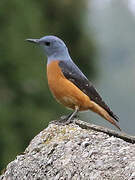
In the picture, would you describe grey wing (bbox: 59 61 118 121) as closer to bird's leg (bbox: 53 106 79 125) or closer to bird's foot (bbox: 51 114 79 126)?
bird's leg (bbox: 53 106 79 125)

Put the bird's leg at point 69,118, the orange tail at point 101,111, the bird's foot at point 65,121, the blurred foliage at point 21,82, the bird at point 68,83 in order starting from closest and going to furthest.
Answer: the bird's foot at point 65,121 → the bird's leg at point 69,118 → the bird at point 68,83 → the orange tail at point 101,111 → the blurred foliage at point 21,82

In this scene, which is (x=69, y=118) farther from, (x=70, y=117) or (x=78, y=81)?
(x=78, y=81)

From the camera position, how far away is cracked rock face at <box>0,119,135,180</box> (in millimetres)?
6461

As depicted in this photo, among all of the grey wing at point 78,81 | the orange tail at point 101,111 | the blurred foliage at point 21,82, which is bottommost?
the blurred foliage at point 21,82

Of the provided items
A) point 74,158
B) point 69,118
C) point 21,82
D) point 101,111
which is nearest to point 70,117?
point 69,118

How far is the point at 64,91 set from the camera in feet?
34.2

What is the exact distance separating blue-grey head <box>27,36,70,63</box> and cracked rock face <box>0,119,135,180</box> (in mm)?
3158

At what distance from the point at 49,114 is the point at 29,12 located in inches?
137

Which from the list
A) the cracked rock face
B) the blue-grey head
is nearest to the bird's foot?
the cracked rock face

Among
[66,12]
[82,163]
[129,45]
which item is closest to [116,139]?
[82,163]

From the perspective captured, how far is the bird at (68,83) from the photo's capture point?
10.5 meters

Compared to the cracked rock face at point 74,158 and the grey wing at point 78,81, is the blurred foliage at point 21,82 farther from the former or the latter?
the cracked rock face at point 74,158

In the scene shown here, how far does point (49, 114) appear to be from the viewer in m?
26.7

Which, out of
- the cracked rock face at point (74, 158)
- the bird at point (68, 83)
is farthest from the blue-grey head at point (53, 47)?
the cracked rock face at point (74, 158)
